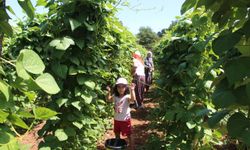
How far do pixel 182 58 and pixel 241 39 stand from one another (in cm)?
307

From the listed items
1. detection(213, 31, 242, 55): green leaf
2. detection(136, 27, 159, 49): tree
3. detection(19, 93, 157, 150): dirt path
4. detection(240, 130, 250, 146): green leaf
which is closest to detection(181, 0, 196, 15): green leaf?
detection(213, 31, 242, 55): green leaf

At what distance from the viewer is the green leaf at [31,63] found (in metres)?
0.98

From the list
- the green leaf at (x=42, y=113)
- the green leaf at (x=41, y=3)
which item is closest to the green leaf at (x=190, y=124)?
the green leaf at (x=41, y=3)

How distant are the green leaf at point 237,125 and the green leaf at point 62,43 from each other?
2308 mm

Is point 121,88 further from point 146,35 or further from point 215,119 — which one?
point 146,35

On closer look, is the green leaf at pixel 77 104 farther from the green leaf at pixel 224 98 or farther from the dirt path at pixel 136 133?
the green leaf at pixel 224 98

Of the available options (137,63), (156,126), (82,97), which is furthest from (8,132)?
(137,63)

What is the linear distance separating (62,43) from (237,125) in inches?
94.6

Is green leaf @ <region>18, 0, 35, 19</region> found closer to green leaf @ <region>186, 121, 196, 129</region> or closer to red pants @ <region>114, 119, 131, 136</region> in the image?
green leaf @ <region>186, 121, 196, 129</region>

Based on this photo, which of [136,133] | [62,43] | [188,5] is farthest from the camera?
[136,133]

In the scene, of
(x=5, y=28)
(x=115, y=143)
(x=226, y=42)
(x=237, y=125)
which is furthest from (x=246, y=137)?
(x=115, y=143)

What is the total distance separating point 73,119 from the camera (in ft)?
12.0

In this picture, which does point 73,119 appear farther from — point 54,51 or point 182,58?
point 182,58

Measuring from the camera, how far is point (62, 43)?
325 centimetres
